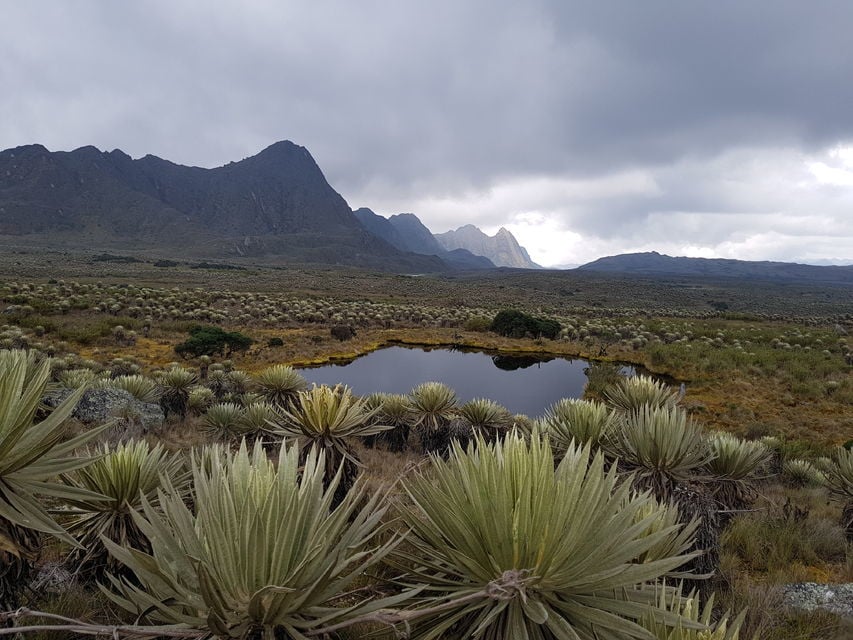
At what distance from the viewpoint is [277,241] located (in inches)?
5748

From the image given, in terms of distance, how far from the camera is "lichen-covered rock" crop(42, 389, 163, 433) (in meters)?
6.44

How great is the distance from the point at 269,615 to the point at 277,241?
155168mm

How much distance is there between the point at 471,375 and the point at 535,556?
15.0 meters

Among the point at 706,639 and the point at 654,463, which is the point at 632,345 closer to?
the point at 654,463

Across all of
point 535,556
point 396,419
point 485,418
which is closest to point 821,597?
point 535,556

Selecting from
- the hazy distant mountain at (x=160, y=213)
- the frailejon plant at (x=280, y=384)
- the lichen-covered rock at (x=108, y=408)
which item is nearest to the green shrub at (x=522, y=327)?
the frailejon plant at (x=280, y=384)

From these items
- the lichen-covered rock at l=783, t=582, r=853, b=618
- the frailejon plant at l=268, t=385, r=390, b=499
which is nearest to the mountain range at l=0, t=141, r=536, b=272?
the frailejon plant at l=268, t=385, r=390, b=499

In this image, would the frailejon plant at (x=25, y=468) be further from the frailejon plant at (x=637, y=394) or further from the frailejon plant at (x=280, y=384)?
the frailejon plant at (x=280, y=384)

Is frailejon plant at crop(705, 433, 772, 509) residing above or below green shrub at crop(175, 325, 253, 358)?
above

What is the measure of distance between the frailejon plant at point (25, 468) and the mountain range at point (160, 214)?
401 ft

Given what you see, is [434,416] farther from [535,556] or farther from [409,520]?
[535,556]

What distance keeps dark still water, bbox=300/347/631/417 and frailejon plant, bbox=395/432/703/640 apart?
35.5 ft

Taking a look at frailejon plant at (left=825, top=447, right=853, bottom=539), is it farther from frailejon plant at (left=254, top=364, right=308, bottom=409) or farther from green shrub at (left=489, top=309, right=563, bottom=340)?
green shrub at (left=489, top=309, right=563, bottom=340)

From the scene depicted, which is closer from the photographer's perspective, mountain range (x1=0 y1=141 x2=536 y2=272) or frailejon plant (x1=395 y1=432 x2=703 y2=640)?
frailejon plant (x1=395 y1=432 x2=703 y2=640)
